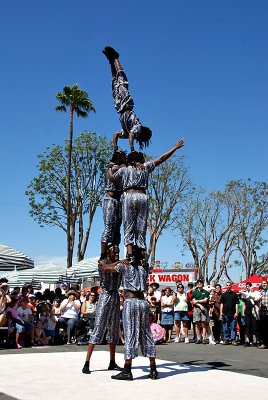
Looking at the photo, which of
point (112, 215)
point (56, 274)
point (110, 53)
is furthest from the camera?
point (56, 274)

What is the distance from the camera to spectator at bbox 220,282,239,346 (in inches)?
505

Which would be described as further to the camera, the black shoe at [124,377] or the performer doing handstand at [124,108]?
the performer doing handstand at [124,108]

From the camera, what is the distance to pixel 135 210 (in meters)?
5.69

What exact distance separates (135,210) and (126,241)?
371mm

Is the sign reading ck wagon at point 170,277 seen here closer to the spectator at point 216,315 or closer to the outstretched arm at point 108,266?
the spectator at point 216,315

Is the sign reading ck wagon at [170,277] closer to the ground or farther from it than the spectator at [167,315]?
farther from it

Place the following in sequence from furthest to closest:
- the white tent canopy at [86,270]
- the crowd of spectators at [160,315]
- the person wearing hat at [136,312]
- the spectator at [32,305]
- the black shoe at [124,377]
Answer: the white tent canopy at [86,270], the spectator at [32,305], the crowd of spectators at [160,315], the person wearing hat at [136,312], the black shoe at [124,377]

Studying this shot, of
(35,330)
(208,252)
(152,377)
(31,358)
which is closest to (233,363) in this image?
(152,377)

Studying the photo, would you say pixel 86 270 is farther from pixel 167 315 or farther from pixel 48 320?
pixel 48 320

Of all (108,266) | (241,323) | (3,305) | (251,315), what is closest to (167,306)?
(241,323)

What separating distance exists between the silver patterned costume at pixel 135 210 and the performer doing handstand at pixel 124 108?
2.23ft

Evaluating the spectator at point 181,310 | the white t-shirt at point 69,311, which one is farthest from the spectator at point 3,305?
the spectator at point 181,310

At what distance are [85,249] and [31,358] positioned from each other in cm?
2682

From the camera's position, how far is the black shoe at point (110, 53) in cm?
682
